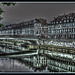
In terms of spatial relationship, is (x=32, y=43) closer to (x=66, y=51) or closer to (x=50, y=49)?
(x=50, y=49)

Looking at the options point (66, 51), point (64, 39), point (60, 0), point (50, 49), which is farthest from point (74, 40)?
point (60, 0)

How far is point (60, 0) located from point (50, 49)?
10888 millimetres

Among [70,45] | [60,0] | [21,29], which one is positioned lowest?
[70,45]

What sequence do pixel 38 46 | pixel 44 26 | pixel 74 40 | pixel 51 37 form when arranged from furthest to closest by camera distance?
1. pixel 38 46
2. pixel 51 37
3. pixel 44 26
4. pixel 74 40

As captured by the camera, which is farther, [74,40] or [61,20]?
[61,20]

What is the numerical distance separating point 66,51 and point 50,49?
6.82ft

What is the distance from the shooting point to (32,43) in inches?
602

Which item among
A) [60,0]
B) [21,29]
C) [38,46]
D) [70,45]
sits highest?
[60,0]

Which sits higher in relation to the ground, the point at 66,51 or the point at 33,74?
the point at 33,74

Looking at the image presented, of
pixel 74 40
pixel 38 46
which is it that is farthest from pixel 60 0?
pixel 38 46

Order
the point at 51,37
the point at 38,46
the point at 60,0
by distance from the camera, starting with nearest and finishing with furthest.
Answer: the point at 60,0
the point at 51,37
the point at 38,46

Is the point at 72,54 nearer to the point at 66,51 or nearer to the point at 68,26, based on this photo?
the point at 66,51

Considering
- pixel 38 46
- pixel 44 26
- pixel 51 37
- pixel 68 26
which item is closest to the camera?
pixel 44 26

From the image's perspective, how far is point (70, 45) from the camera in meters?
10.8
